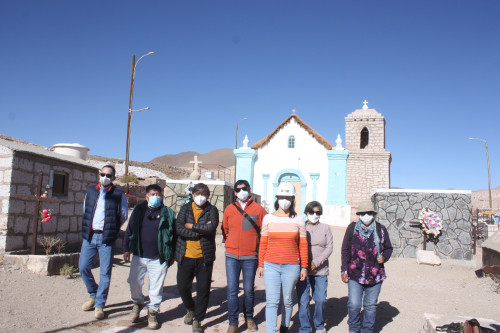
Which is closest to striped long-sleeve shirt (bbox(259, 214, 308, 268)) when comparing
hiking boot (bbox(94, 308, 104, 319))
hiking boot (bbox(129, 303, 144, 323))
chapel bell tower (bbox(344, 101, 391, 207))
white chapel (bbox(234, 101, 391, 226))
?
hiking boot (bbox(129, 303, 144, 323))

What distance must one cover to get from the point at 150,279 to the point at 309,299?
6.80 feet

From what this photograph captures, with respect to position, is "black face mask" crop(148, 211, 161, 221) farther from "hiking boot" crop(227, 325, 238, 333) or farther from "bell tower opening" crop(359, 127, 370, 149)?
"bell tower opening" crop(359, 127, 370, 149)

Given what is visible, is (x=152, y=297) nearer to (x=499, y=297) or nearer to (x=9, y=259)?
(x=9, y=259)

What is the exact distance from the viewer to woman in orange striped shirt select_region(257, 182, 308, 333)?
15.3 feet

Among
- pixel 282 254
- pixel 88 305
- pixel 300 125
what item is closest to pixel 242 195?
pixel 282 254

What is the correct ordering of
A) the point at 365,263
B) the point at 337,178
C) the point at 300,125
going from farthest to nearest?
1. the point at 300,125
2. the point at 337,178
3. the point at 365,263

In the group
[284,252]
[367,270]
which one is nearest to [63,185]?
[284,252]

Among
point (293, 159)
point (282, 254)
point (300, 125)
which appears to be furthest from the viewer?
point (300, 125)

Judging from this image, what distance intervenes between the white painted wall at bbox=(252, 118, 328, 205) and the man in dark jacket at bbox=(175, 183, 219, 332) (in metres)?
20.4

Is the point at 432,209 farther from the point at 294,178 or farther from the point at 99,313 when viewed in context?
the point at 294,178

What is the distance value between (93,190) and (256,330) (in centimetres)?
292

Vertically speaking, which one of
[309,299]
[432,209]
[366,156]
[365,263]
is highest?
[366,156]

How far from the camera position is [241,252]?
5117mm

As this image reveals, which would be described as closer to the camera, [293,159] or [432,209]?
[432,209]
